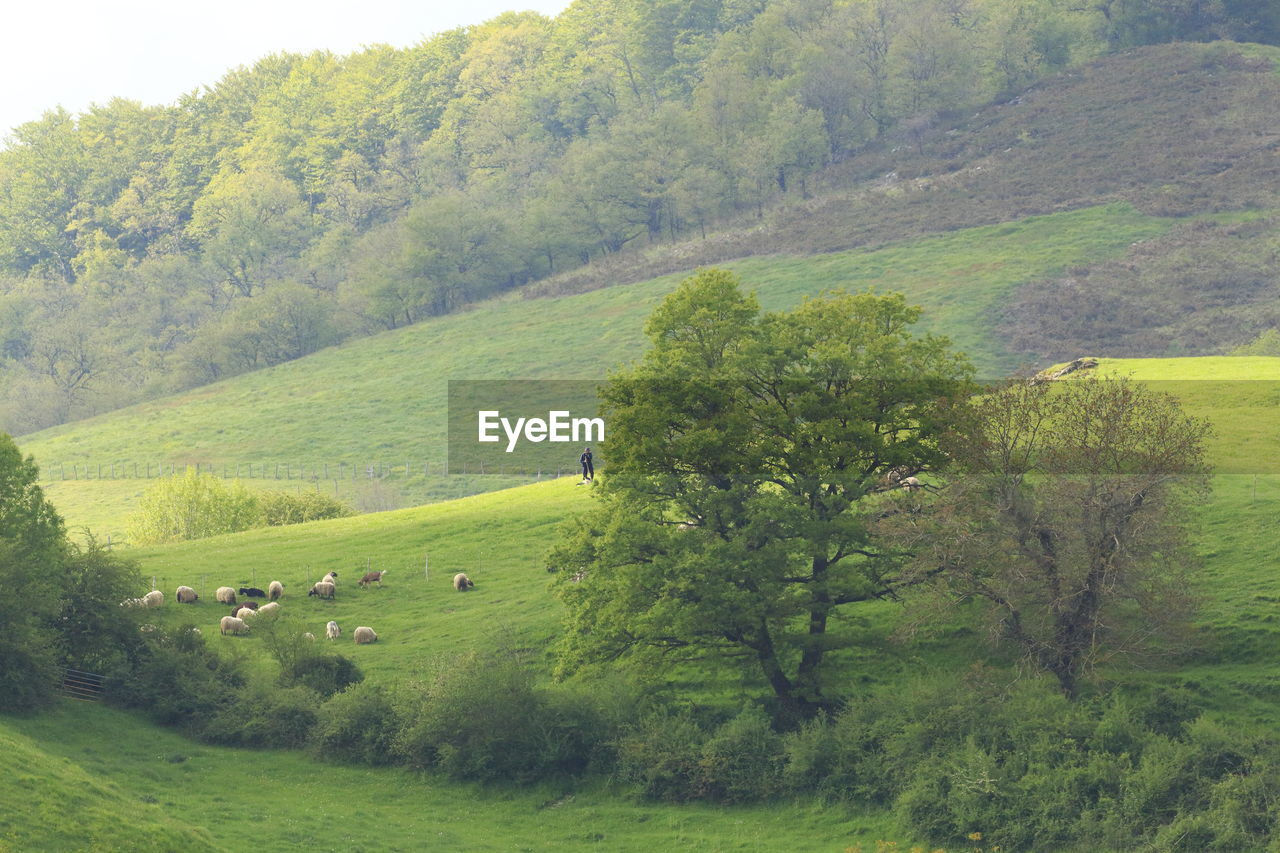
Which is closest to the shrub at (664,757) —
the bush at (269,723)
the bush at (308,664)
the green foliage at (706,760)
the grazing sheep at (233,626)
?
the green foliage at (706,760)

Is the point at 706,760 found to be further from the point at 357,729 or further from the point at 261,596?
the point at 261,596

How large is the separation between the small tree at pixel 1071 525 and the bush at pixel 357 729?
17.7 m

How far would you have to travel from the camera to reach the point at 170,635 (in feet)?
166

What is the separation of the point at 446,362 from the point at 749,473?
94628 mm

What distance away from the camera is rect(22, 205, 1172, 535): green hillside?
4555 inches

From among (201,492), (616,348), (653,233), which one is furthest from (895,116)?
(201,492)

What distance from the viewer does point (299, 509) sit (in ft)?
288

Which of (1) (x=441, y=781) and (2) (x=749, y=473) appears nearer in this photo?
(1) (x=441, y=781)

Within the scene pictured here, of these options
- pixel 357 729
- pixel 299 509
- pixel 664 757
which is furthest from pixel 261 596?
pixel 299 509

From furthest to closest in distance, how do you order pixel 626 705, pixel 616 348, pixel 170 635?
pixel 616 348 < pixel 170 635 < pixel 626 705

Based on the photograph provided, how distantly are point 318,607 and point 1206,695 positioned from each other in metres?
34.9

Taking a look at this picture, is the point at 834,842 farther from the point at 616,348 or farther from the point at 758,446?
the point at 616,348

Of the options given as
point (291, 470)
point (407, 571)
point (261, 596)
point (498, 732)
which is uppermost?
point (291, 470)

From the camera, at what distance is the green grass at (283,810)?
108ft
